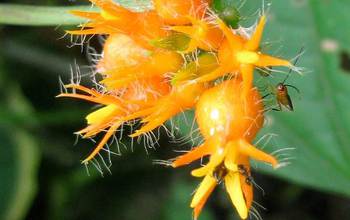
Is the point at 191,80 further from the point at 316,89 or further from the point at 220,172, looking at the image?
the point at 316,89

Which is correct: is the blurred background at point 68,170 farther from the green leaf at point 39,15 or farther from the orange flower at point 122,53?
the orange flower at point 122,53

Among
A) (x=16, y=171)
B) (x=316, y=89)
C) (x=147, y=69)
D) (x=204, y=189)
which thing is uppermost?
(x=147, y=69)

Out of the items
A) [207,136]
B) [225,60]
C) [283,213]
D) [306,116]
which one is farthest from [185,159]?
[283,213]

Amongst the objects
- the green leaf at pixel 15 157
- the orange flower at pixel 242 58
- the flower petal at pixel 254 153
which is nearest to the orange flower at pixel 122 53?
the orange flower at pixel 242 58

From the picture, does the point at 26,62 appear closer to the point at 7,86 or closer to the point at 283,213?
the point at 7,86

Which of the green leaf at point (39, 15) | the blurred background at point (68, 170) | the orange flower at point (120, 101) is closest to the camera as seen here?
the orange flower at point (120, 101)

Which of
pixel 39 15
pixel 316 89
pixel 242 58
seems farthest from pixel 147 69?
pixel 316 89
